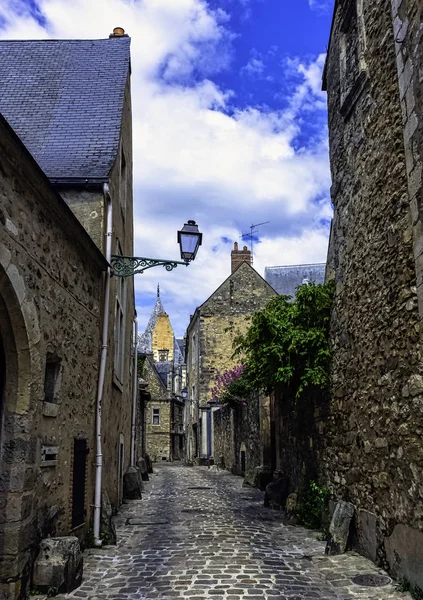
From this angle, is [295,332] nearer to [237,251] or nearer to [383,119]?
[383,119]

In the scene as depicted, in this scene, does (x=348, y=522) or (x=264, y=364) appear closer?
(x=348, y=522)

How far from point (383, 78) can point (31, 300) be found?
389 centimetres

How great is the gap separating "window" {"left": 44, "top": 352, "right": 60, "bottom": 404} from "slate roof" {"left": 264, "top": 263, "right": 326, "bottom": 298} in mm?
23806

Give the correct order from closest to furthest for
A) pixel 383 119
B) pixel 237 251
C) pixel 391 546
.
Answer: pixel 391 546, pixel 383 119, pixel 237 251

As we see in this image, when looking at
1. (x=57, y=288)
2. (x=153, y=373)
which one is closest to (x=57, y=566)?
(x=57, y=288)

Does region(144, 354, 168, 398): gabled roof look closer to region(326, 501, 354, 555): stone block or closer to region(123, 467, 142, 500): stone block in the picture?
region(123, 467, 142, 500): stone block

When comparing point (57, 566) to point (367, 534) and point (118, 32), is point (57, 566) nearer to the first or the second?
point (367, 534)

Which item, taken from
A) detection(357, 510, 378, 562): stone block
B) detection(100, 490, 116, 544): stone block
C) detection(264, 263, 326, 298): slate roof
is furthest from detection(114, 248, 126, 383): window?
detection(264, 263, 326, 298): slate roof

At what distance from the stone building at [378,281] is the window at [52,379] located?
3056mm

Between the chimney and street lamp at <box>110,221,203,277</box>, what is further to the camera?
the chimney

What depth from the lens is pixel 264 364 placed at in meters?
7.61

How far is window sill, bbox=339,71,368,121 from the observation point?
5.70m

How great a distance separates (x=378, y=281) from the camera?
520cm

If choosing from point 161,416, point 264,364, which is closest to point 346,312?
point 264,364
